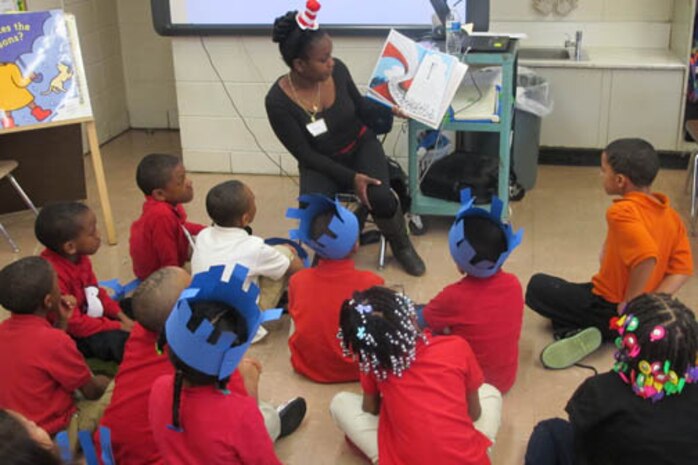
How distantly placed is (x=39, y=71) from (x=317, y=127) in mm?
1354

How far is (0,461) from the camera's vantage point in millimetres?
1281

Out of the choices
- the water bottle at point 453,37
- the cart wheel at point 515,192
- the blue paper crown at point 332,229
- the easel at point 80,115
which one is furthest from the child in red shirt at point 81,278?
the cart wheel at point 515,192

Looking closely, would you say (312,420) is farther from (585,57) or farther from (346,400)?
(585,57)

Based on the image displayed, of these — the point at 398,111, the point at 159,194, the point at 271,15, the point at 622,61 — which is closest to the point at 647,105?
the point at 622,61

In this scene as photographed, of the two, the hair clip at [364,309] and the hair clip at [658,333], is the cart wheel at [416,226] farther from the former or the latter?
the hair clip at [658,333]

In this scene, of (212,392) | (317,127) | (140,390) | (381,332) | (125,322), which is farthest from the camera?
(317,127)

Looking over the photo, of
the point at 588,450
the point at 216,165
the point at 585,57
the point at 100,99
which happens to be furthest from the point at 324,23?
the point at 588,450

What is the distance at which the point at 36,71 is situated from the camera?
384 cm

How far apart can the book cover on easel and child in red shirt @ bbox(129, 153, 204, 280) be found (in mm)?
1046

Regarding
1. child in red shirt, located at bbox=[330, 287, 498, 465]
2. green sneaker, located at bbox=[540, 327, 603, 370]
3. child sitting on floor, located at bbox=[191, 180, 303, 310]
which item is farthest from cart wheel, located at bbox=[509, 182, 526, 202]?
child in red shirt, located at bbox=[330, 287, 498, 465]

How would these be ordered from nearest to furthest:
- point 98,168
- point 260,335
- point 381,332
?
point 381,332, point 260,335, point 98,168

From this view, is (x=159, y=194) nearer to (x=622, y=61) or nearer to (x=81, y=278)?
(x=81, y=278)

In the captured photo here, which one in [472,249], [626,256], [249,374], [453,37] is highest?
[453,37]

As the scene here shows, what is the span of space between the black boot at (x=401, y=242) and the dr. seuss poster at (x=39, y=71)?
158cm
